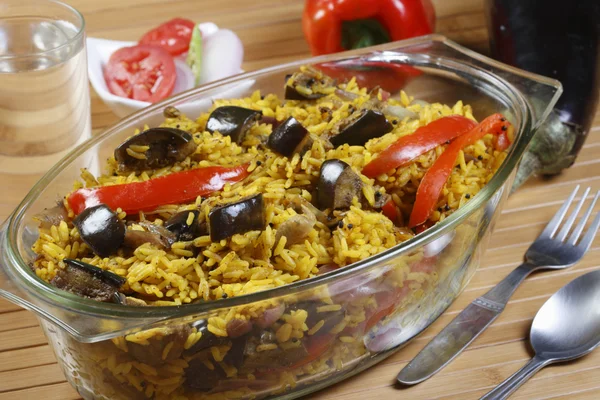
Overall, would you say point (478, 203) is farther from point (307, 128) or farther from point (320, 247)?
point (307, 128)

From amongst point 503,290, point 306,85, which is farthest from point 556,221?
point 306,85

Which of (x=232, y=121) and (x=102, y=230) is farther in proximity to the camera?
(x=232, y=121)

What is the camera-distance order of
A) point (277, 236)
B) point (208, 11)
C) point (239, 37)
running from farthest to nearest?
point (208, 11) < point (239, 37) < point (277, 236)

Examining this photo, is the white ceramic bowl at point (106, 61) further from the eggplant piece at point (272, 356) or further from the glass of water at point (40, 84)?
the eggplant piece at point (272, 356)

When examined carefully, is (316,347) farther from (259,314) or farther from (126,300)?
(126,300)

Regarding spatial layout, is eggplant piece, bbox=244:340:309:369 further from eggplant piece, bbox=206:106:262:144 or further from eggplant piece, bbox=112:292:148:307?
eggplant piece, bbox=206:106:262:144

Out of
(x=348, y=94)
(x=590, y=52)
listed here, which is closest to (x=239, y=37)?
(x=348, y=94)

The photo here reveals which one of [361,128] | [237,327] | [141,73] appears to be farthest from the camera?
[141,73]
